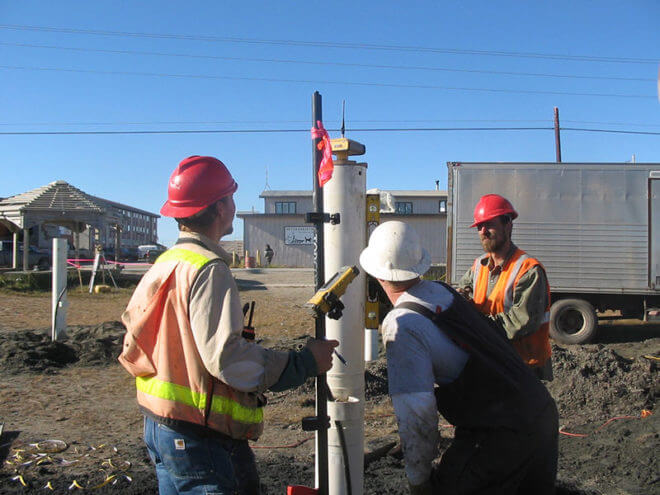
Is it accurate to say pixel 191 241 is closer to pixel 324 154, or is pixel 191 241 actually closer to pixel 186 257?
pixel 186 257

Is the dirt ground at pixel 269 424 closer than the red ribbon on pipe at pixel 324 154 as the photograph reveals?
No

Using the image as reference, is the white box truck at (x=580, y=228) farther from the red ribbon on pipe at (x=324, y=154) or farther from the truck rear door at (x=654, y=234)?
the red ribbon on pipe at (x=324, y=154)

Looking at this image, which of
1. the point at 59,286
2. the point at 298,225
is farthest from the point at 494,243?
the point at 298,225

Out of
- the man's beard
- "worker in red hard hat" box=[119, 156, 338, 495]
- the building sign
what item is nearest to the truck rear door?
the man's beard

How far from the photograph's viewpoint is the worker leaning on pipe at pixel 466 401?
221 centimetres

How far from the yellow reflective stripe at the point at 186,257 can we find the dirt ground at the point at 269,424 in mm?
2618

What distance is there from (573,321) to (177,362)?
1050cm

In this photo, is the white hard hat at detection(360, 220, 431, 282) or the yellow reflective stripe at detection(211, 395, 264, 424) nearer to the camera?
the yellow reflective stripe at detection(211, 395, 264, 424)

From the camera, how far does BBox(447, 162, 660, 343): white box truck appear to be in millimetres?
10820

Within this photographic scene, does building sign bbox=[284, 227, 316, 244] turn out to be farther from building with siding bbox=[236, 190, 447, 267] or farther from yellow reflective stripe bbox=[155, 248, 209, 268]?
yellow reflective stripe bbox=[155, 248, 209, 268]

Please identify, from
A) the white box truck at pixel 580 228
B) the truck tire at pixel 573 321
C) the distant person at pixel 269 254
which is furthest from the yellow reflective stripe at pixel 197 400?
the distant person at pixel 269 254

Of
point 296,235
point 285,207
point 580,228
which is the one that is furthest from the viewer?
point 285,207

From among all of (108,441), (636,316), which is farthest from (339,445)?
(636,316)

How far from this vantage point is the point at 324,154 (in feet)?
9.00
